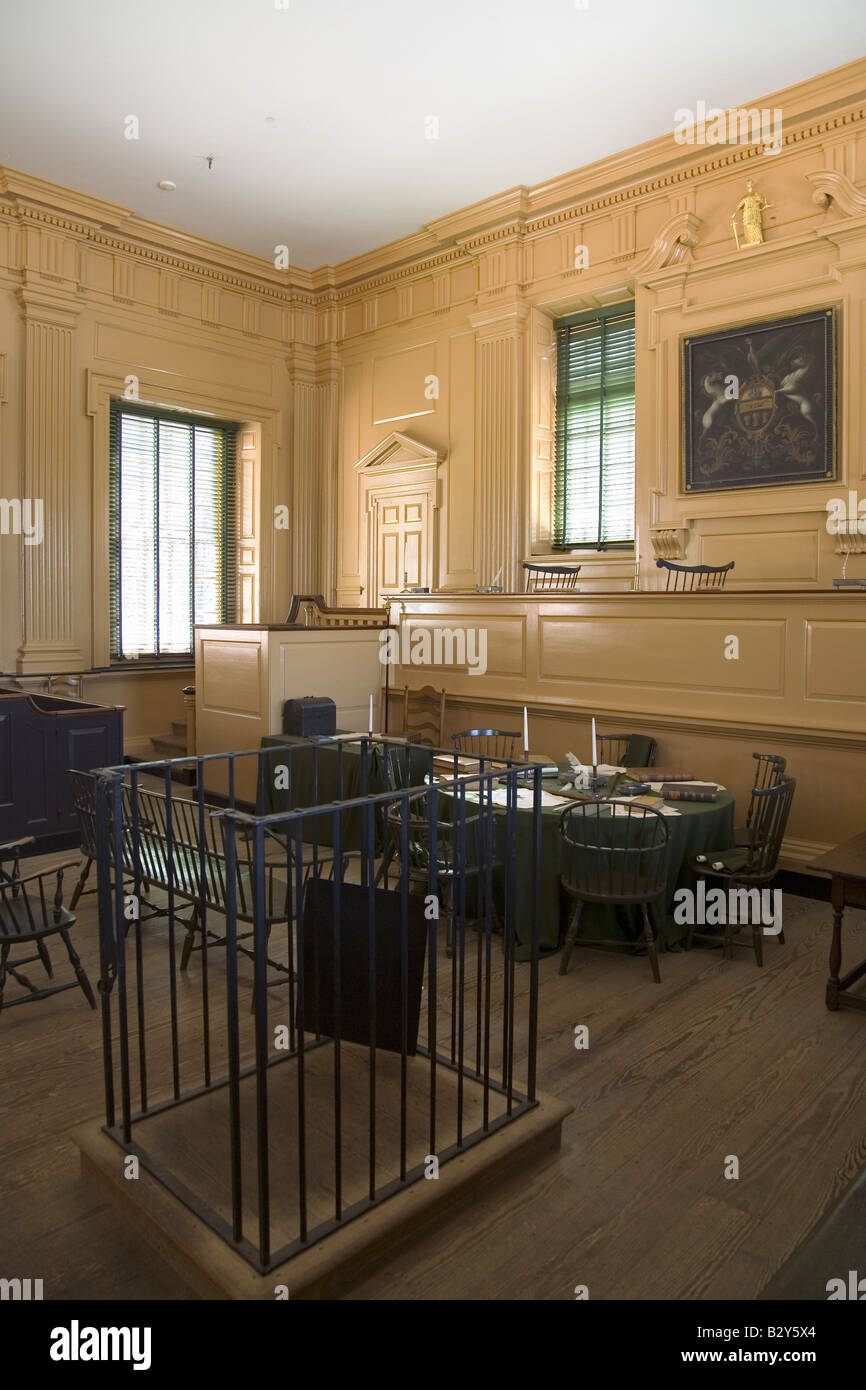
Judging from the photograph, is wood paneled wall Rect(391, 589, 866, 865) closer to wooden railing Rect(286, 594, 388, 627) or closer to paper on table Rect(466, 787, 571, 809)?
wooden railing Rect(286, 594, 388, 627)

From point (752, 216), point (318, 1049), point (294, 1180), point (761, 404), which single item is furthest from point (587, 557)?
point (294, 1180)

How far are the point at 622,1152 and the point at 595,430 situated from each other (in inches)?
Result: 259

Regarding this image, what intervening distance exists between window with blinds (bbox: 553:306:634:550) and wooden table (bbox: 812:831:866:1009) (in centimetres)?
468

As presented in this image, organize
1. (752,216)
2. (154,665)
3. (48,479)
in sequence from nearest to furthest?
(752,216) → (48,479) → (154,665)

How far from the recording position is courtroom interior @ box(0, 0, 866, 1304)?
91.3 inches

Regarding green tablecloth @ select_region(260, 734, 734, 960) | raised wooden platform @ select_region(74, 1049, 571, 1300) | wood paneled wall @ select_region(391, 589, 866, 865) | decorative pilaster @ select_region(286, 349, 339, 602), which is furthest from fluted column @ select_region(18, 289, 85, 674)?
raised wooden platform @ select_region(74, 1049, 571, 1300)

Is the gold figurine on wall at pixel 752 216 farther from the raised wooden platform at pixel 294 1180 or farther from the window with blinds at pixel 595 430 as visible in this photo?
the raised wooden platform at pixel 294 1180

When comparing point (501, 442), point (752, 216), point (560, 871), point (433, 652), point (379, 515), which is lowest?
point (560, 871)

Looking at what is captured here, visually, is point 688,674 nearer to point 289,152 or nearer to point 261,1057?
point 261,1057

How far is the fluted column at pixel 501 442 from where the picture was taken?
8.14 metres

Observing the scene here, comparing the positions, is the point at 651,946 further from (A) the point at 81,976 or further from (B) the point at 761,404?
(B) the point at 761,404

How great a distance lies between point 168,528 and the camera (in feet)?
29.9

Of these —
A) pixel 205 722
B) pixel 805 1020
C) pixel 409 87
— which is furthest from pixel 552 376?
pixel 805 1020

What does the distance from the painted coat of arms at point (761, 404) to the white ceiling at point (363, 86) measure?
5.62ft
